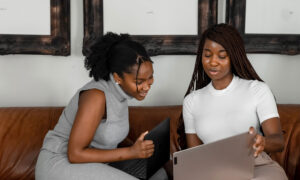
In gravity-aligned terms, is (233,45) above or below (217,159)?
above

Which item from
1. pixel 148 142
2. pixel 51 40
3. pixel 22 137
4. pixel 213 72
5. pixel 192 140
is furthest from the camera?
pixel 51 40

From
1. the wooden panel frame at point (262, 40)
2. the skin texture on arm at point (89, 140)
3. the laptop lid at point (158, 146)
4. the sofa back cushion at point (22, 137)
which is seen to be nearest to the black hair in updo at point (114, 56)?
the skin texture on arm at point (89, 140)

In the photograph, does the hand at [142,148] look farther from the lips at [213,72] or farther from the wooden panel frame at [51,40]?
the wooden panel frame at [51,40]

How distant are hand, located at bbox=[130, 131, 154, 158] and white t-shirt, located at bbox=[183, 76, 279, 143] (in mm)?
362

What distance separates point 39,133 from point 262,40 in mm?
1278

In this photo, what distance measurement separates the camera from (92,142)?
1477mm

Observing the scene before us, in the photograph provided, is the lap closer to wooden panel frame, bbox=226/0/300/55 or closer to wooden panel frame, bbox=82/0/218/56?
wooden panel frame, bbox=82/0/218/56

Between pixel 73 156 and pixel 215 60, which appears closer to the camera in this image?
pixel 73 156

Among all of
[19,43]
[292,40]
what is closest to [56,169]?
[19,43]

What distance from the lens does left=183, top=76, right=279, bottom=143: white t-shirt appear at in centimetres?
151

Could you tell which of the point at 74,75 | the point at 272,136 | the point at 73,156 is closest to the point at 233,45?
the point at 272,136

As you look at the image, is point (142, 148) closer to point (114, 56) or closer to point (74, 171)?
point (74, 171)

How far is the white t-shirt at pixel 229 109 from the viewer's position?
4.96ft

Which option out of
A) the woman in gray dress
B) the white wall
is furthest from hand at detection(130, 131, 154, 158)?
the white wall
